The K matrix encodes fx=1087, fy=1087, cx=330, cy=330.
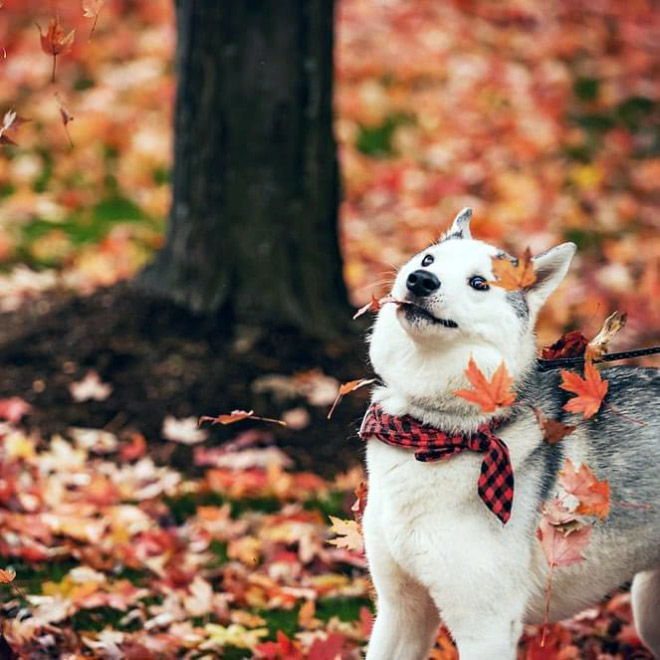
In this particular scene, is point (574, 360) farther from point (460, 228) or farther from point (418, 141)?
point (418, 141)

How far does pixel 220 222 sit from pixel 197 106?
25.3 inches

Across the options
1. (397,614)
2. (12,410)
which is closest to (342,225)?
(12,410)

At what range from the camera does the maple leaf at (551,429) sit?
10.5 ft

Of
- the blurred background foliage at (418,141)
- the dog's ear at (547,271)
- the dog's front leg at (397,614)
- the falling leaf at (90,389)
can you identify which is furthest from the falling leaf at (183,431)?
the dog's ear at (547,271)

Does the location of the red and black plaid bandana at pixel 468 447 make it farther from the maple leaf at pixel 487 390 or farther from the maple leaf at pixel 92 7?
the maple leaf at pixel 92 7

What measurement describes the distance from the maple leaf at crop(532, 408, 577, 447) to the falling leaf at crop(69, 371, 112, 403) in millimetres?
3161

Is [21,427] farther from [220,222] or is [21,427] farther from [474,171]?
[474,171]

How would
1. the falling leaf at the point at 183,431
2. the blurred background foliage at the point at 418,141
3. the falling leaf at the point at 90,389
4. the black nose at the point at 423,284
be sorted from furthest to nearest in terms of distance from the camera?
the blurred background foliage at the point at 418,141 < the falling leaf at the point at 90,389 < the falling leaf at the point at 183,431 < the black nose at the point at 423,284

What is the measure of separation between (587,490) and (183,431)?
2.91 meters

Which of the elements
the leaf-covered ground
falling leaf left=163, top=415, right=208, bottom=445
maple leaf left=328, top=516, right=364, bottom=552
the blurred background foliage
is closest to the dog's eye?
the leaf-covered ground

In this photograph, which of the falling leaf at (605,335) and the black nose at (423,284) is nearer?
the black nose at (423,284)

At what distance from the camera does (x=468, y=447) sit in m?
3.23

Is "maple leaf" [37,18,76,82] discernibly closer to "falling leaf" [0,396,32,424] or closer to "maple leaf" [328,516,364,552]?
"maple leaf" [328,516,364,552]

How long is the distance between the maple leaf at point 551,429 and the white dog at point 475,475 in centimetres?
11
